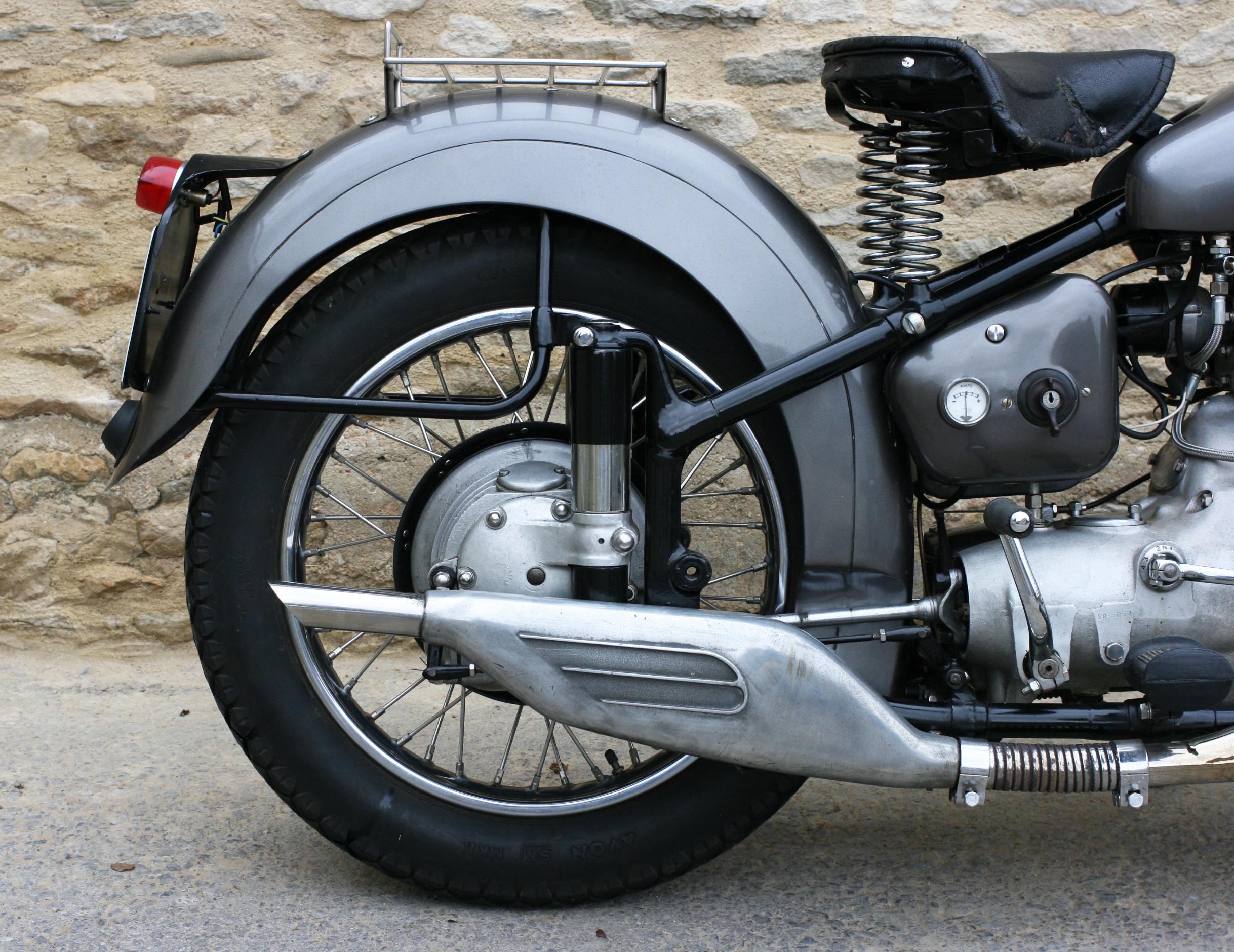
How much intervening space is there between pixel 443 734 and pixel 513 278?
1.17 metres

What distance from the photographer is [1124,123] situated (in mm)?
1574

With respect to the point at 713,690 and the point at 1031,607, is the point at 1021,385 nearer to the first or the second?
the point at 1031,607

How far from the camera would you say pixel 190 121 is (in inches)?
111

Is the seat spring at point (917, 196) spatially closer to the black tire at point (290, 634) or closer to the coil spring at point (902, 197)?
the coil spring at point (902, 197)

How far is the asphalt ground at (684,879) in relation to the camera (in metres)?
1.64

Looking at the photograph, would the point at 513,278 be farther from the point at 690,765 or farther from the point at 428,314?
the point at 690,765

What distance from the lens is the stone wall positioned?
2.78m

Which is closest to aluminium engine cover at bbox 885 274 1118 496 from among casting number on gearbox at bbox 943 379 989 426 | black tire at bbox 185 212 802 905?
casting number on gearbox at bbox 943 379 989 426

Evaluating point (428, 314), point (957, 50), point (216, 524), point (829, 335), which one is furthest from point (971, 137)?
point (216, 524)

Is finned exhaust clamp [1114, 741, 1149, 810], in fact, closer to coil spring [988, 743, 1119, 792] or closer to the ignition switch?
coil spring [988, 743, 1119, 792]

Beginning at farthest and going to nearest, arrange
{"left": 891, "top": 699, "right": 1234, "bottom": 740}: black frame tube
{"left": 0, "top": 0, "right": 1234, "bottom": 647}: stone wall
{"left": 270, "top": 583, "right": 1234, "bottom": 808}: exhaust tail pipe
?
{"left": 0, "top": 0, "right": 1234, "bottom": 647}: stone wall, {"left": 891, "top": 699, "right": 1234, "bottom": 740}: black frame tube, {"left": 270, "top": 583, "right": 1234, "bottom": 808}: exhaust tail pipe

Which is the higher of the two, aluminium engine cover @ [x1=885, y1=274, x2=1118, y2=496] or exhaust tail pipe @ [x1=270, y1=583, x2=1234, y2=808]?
aluminium engine cover @ [x1=885, y1=274, x2=1118, y2=496]

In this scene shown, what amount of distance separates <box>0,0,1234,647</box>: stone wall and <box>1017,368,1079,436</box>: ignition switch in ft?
4.54

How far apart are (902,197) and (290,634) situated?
1108 mm
